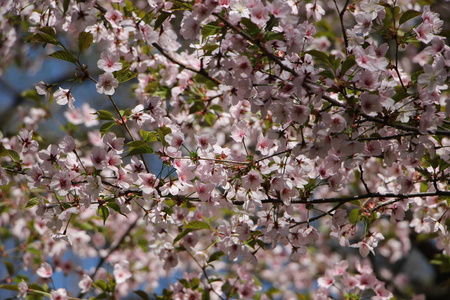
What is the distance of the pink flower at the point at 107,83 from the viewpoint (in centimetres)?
164

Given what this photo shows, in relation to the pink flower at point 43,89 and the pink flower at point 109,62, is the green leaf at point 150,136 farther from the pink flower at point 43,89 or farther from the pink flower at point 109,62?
the pink flower at point 43,89

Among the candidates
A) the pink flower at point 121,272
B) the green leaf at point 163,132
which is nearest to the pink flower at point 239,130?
the green leaf at point 163,132

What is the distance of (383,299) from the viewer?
7.31ft

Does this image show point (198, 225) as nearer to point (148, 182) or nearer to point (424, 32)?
point (148, 182)

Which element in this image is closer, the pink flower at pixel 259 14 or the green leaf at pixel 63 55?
the pink flower at pixel 259 14

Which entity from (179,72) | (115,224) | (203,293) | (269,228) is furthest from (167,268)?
(115,224)

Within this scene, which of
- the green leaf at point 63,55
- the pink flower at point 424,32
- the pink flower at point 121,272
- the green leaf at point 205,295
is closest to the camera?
the green leaf at point 63,55

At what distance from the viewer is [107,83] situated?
1.65m

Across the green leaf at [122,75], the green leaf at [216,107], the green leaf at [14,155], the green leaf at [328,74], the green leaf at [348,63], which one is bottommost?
the green leaf at [216,107]

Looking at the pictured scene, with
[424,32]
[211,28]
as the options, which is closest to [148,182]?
[211,28]

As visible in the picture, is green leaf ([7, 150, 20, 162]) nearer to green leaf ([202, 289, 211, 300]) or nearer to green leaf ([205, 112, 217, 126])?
green leaf ([205, 112, 217, 126])

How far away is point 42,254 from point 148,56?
67.6 inches

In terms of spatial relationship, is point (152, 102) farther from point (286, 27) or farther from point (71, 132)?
point (71, 132)

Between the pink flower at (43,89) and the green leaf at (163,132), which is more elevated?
the pink flower at (43,89)
